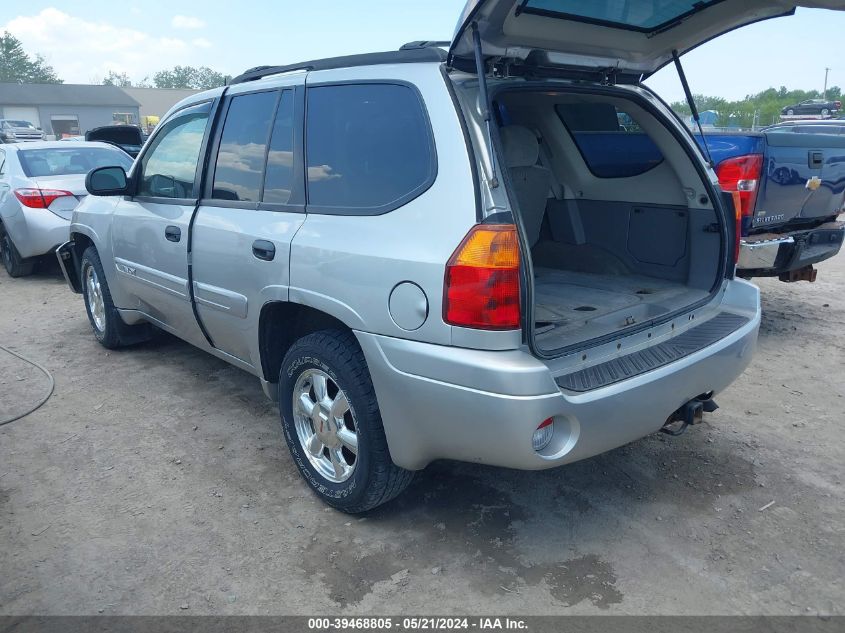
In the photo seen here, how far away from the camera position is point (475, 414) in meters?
2.40

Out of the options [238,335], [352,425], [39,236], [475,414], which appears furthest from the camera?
[39,236]

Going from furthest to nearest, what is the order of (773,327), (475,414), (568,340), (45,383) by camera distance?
(773,327) → (45,383) → (568,340) → (475,414)

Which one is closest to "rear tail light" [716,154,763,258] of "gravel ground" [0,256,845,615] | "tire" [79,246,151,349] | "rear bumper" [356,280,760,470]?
"gravel ground" [0,256,845,615]

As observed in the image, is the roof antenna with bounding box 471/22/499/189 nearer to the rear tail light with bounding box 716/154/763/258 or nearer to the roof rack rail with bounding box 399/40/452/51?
the roof rack rail with bounding box 399/40/452/51

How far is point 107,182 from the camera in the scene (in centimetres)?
436

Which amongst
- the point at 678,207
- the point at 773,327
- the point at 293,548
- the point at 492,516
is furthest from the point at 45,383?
the point at 773,327

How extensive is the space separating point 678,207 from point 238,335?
8.02 feet

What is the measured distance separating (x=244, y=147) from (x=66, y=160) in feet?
20.1

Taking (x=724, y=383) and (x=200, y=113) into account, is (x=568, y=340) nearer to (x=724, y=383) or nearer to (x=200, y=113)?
(x=724, y=383)

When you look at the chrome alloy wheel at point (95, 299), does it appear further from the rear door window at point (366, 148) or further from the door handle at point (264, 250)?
the rear door window at point (366, 148)

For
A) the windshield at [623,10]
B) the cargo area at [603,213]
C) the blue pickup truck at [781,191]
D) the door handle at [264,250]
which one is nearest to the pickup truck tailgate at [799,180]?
the blue pickup truck at [781,191]

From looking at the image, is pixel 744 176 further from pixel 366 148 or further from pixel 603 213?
pixel 366 148

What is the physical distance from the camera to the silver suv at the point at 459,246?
243 cm

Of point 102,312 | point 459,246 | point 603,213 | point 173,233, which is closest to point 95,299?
point 102,312
